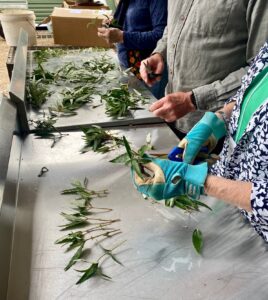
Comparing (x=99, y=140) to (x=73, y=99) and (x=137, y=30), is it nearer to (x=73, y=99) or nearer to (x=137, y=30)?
(x=73, y=99)

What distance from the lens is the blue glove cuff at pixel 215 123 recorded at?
1.20 m

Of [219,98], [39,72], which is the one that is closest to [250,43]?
[219,98]

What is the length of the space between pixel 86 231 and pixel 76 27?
8.14 feet

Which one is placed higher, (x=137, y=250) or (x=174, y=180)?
(x=174, y=180)

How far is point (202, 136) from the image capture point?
1.17 m

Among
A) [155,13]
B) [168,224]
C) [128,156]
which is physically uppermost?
[155,13]

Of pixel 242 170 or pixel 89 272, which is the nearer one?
pixel 89 272

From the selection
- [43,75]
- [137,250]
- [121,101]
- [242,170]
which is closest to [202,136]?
[242,170]

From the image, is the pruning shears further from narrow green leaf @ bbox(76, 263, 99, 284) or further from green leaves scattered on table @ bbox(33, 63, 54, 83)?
green leaves scattered on table @ bbox(33, 63, 54, 83)

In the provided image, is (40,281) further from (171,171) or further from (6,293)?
(171,171)

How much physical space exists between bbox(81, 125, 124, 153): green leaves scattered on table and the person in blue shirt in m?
0.79

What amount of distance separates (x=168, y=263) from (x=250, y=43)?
923 mm

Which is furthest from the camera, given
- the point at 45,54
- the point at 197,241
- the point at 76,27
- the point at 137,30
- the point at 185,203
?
the point at 76,27

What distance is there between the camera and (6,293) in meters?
0.82
